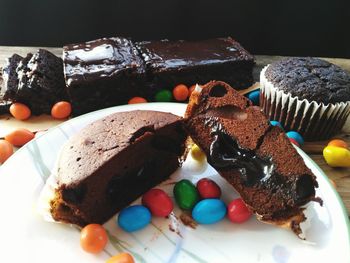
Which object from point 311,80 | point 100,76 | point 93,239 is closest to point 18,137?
point 100,76

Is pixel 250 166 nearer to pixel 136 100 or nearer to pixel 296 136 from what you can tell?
pixel 296 136

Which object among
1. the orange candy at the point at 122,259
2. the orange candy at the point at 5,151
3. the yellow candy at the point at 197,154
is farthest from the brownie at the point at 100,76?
the orange candy at the point at 122,259

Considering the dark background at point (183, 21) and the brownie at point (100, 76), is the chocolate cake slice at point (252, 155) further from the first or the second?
the dark background at point (183, 21)

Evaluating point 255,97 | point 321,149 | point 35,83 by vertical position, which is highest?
point 35,83

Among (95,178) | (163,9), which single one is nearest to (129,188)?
(95,178)

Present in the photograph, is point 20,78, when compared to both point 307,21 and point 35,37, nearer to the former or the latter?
point 35,37
